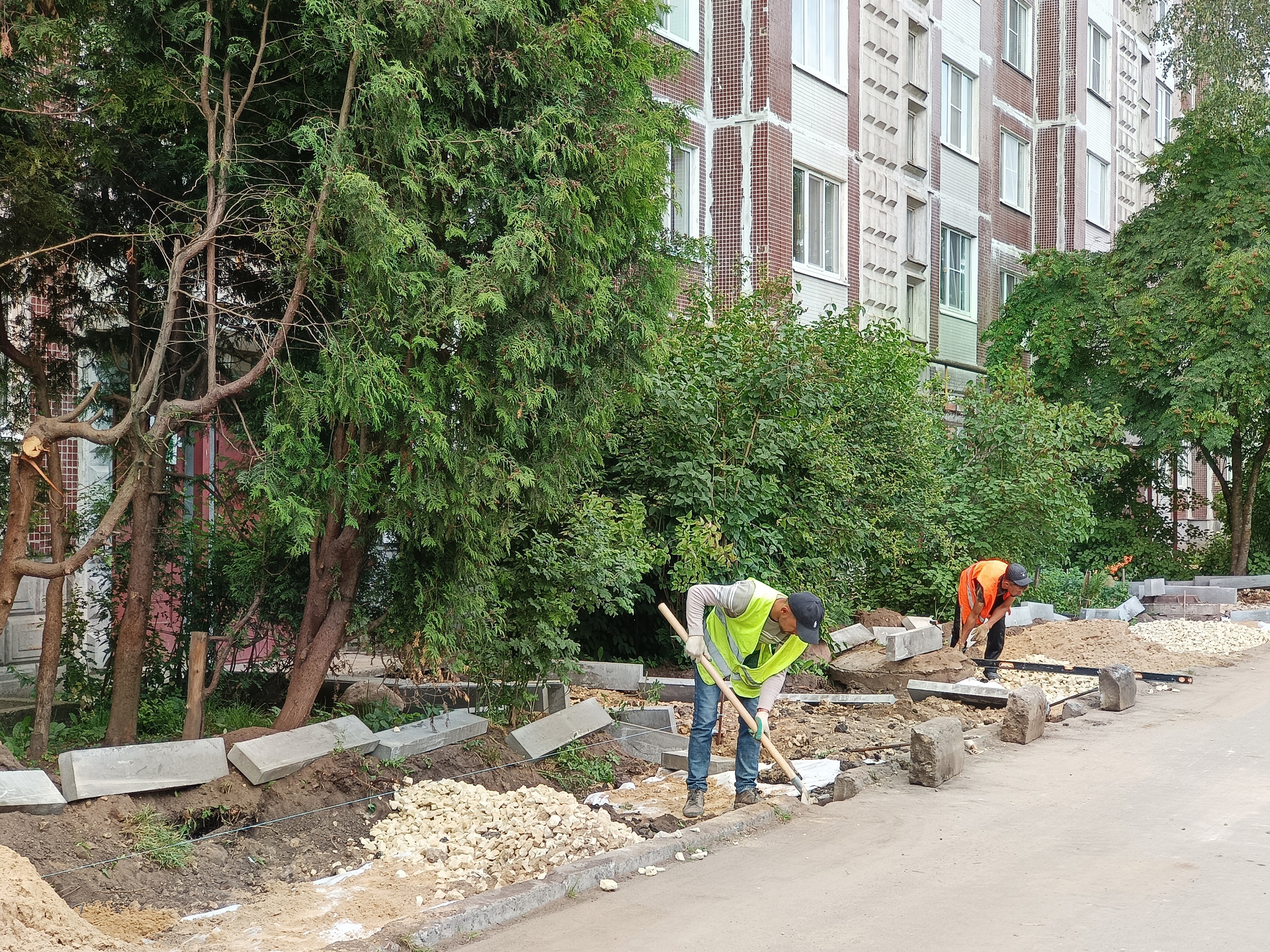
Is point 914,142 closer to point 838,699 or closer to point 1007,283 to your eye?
point 1007,283

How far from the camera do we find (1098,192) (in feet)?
104

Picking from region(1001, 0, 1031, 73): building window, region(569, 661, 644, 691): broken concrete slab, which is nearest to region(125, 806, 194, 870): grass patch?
region(569, 661, 644, 691): broken concrete slab

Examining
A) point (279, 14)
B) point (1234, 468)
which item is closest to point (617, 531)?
point (279, 14)

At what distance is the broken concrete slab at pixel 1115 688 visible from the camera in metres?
11.7

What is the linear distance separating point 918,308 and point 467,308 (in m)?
19.4

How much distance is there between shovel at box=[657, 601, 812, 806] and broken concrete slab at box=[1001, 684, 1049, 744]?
2.77m

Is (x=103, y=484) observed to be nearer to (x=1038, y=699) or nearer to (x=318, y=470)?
(x=318, y=470)

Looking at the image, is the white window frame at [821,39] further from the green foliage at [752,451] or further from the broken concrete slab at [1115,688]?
the broken concrete slab at [1115,688]

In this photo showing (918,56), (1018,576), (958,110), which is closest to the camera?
(1018,576)

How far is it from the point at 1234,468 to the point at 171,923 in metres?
22.5

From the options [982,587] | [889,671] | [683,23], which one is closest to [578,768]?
[889,671]

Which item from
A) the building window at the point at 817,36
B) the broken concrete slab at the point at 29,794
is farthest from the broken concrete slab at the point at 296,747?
the building window at the point at 817,36

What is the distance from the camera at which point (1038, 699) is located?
33.3 ft

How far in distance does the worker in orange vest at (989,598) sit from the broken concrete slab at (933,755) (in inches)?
163
